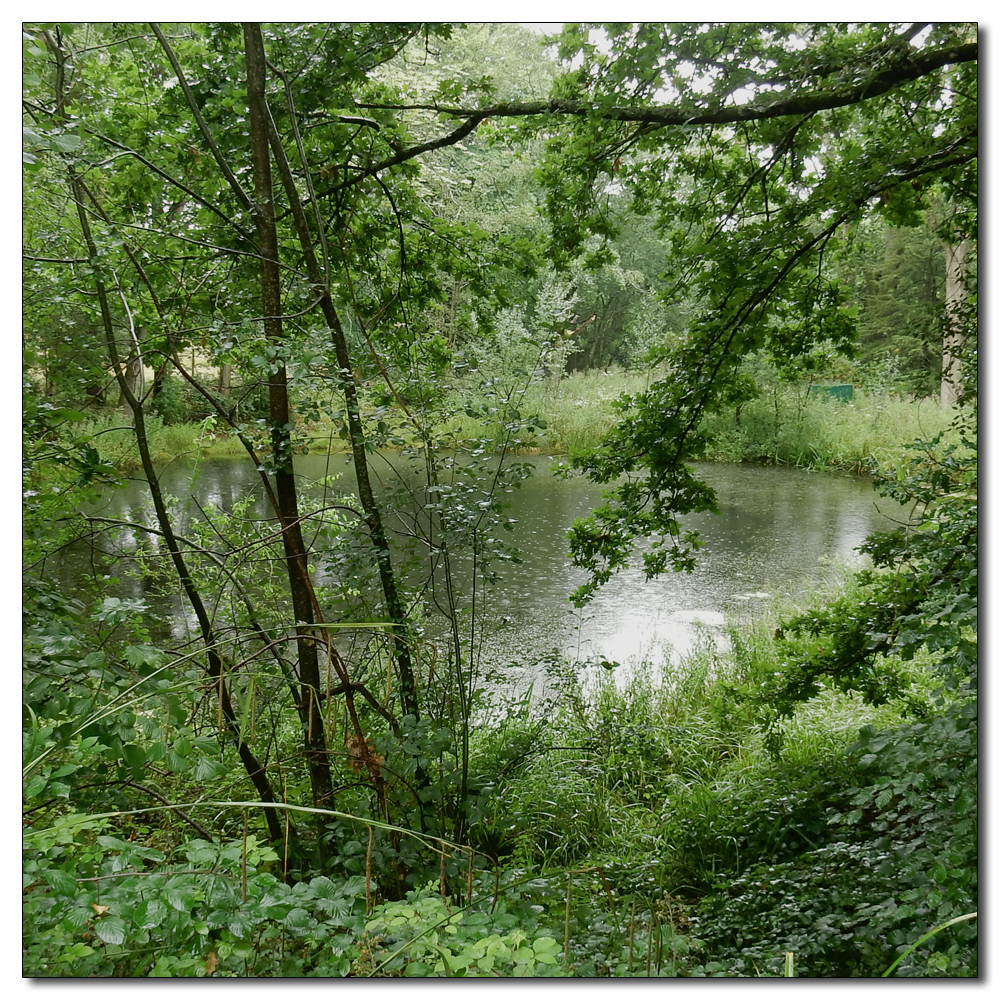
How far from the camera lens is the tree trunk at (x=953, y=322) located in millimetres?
1547

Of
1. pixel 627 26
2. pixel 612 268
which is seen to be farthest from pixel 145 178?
pixel 612 268

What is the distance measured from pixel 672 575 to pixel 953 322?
2236 mm

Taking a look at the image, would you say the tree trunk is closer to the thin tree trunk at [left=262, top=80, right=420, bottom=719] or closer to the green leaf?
the thin tree trunk at [left=262, top=80, right=420, bottom=719]

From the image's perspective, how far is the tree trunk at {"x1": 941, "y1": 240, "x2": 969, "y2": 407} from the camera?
1.55 m

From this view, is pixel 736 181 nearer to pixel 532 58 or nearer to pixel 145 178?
pixel 532 58

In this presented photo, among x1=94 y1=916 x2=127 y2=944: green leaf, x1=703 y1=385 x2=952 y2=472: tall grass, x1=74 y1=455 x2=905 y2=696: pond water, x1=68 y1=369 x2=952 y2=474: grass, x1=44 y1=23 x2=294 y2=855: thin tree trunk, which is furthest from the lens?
x1=74 y1=455 x2=905 y2=696: pond water

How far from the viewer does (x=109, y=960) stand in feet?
3.64

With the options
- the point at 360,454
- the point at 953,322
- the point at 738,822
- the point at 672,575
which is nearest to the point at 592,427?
the point at 360,454

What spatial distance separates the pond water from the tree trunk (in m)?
0.68

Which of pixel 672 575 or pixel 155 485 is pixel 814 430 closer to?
pixel 672 575

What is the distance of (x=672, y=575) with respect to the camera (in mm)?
3633

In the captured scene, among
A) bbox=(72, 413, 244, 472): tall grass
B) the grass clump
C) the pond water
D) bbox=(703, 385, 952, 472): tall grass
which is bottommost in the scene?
the grass clump

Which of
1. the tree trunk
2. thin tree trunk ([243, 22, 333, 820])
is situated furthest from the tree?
the tree trunk

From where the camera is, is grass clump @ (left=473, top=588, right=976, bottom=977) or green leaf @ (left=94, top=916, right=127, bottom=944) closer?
green leaf @ (left=94, top=916, right=127, bottom=944)
